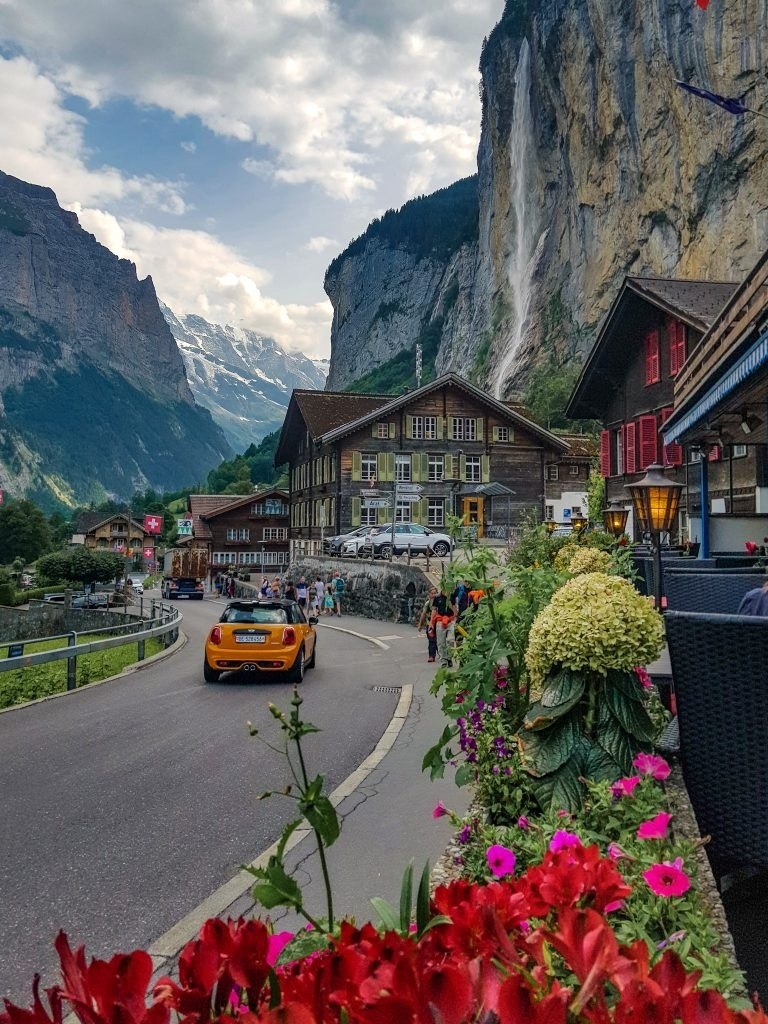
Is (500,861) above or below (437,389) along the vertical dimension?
below

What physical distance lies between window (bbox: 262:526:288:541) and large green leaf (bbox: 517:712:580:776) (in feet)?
229

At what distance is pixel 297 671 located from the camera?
41.8 ft

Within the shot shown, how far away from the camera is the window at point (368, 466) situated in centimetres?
4256

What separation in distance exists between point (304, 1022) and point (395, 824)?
4.79 metres

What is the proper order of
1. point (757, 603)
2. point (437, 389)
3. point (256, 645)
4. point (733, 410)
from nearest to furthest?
point (757, 603)
point (733, 410)
point (256, 645)
point (437, 389)

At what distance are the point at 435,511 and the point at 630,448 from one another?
19840 millimetres

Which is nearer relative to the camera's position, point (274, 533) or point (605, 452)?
point (605, 452)

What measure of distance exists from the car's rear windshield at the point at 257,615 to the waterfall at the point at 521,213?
2636 inches

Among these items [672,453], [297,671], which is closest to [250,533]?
[672,453]

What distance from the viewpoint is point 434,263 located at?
148375mm

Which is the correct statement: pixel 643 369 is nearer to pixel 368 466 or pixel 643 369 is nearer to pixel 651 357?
pixel 651 357

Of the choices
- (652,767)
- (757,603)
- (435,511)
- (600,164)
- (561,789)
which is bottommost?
(561,789)

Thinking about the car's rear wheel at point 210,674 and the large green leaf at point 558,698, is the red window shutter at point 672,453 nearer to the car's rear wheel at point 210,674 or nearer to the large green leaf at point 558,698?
the car's rear wheel at point 210,674

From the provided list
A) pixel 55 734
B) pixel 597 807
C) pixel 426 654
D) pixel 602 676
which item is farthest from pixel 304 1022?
pixel 426 654
